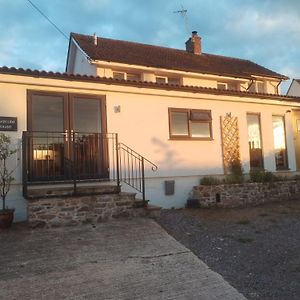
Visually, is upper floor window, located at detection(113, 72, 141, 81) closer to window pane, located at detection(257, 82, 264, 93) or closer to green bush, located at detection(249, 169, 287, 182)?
green bush, located at detection(249, 169, 287, 182)

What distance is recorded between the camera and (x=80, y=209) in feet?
28.5

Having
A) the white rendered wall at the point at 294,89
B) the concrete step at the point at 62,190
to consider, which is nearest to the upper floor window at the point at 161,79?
the concrete step at the point at 62,190

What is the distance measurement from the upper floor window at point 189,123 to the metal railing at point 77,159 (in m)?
1.68

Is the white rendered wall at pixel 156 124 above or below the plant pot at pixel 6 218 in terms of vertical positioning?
above

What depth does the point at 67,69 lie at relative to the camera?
70.8ft

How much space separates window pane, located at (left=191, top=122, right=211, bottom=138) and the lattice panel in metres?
0.61

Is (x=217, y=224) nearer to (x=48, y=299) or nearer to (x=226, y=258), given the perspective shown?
(x=226, y=258)

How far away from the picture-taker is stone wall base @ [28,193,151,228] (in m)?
8.27

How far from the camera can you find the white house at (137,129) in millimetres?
9719

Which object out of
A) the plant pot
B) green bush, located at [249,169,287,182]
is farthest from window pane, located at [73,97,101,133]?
green bush, located at [249,169,287,182]

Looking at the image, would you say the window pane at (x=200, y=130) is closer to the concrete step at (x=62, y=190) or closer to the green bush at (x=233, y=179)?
the green bush at (x=233, y=179)

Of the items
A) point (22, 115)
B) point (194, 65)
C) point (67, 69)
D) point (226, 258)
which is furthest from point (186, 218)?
point (67, 69)

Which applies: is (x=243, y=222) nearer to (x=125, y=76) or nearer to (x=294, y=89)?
(x=125, y=76)

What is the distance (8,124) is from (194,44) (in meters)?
15.0
